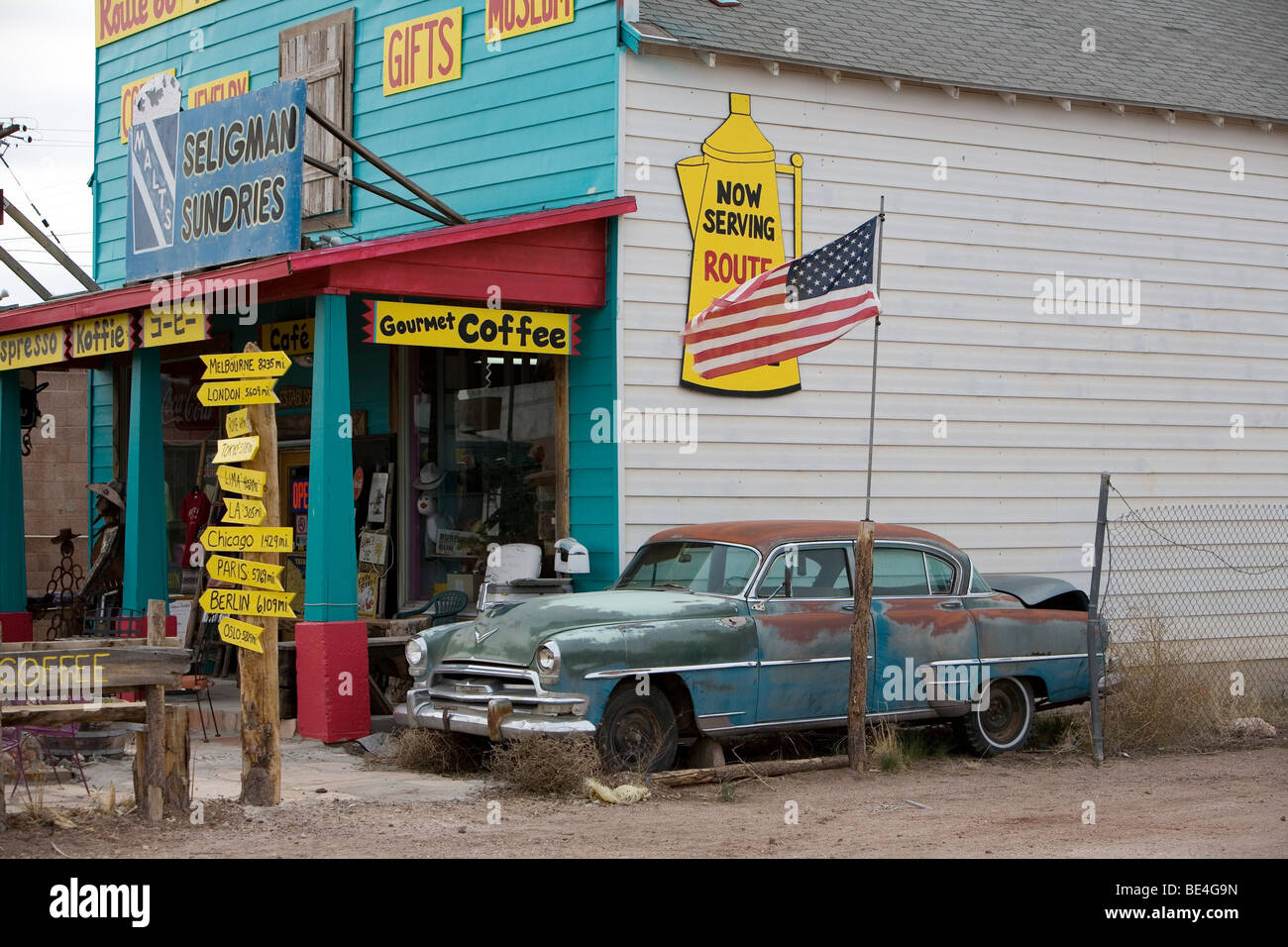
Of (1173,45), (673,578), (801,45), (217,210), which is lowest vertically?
(673,578)

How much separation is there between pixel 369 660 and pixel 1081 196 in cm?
817

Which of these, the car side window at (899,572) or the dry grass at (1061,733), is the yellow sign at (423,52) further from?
the dry grass at (1061,733)

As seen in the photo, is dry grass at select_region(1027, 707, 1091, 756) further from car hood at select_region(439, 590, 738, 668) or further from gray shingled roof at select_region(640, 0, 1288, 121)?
gray shingled roof at select_region(640, 0, 1288, 121)

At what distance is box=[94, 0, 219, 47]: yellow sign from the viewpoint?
16.8m

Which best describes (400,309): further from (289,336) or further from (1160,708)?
(1160,708)

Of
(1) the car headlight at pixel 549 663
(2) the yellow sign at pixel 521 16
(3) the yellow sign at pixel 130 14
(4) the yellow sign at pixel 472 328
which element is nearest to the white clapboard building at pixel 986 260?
(4) the yellow sign at pixel 472 328

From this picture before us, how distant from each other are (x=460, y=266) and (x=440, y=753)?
12.2ft

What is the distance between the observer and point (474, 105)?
1361cm

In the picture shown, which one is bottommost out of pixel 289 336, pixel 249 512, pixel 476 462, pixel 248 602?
pixel 248 602

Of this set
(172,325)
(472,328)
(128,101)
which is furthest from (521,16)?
(128,101)

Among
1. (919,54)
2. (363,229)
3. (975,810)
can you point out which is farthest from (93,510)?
(975,810)

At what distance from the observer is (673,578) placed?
406 inches

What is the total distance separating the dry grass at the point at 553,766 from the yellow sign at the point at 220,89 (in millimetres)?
9522

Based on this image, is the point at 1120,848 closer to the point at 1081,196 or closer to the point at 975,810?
the point at 975,810
